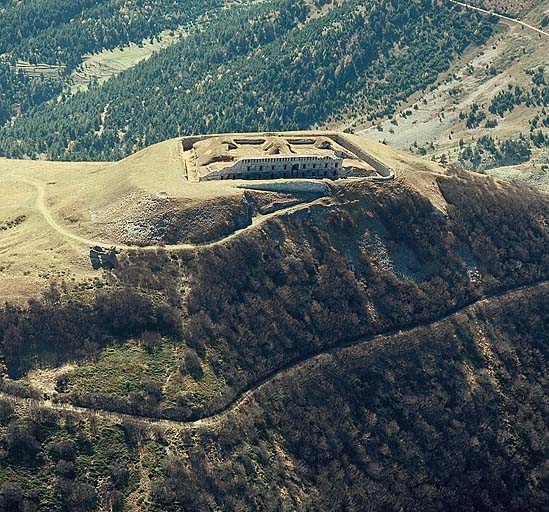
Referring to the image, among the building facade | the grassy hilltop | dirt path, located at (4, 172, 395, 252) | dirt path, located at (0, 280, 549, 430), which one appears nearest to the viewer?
the grassy hilltop

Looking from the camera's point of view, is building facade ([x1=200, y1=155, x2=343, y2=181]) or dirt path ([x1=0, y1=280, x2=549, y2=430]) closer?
dirt path ([x1=0, y1=280, x2=549, y2=430])

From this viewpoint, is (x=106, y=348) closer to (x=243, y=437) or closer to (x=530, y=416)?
(x=243, y=437)

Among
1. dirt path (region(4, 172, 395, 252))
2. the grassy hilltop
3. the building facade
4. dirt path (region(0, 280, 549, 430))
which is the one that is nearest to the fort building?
the building facade

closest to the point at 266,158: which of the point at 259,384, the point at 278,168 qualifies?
the point at 278,168

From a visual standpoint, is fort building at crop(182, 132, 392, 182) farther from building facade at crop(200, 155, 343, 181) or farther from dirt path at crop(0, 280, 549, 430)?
dirt path at crop(0, 280, 549, 430)

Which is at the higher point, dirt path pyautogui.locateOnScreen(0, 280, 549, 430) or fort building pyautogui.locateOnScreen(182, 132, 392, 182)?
fort building pyautogui.locateOnScreen(182, 132, 392, 182)

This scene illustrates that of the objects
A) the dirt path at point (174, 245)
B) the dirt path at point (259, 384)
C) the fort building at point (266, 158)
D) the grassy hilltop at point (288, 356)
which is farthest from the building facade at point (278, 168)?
the dirt path at point (259, 384)

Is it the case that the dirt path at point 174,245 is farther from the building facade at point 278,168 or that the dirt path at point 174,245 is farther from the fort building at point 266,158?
the fort building at point 266,158

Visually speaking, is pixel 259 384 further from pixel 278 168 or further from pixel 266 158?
pixel 266 158
